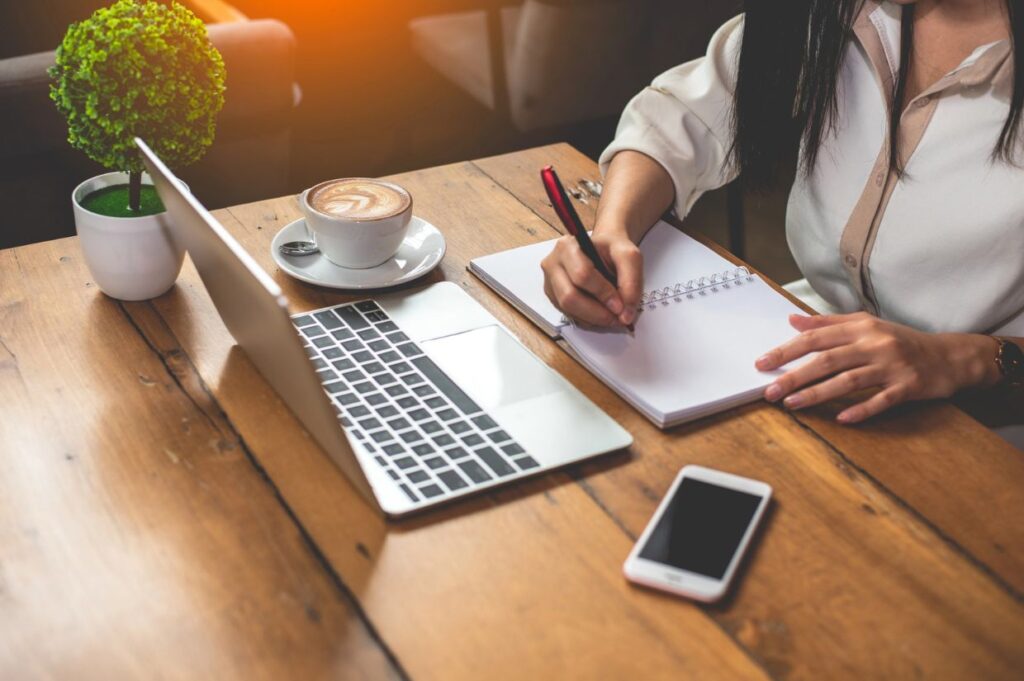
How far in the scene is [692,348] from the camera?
97 centimetres

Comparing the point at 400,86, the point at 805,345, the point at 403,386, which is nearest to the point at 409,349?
the point at 403,386

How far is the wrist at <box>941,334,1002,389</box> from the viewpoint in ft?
3.23

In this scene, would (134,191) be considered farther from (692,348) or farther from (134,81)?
(692,348)

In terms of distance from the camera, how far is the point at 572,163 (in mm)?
1392

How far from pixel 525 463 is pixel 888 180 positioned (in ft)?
2.09

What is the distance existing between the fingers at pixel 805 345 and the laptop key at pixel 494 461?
0.91ft

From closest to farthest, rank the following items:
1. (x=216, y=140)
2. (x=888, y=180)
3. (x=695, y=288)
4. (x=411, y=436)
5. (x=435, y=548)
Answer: (x=435, y=548), (x=411, y=436), (x=695, y=288), (x=888, y=180), (x=216, y=140)

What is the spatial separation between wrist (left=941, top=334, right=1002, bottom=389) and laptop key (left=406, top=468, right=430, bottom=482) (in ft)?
1.72

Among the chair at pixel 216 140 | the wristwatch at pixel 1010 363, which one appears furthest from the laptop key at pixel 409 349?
the chair at pixel 216 140

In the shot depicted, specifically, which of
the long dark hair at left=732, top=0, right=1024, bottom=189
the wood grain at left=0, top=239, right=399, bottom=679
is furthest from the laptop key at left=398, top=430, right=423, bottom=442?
the long dark hair at left=732, top=0, right=1024, bottom=189

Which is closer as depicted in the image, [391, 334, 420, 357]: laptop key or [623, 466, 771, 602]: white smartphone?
[623, 466, 771, 602]: white smartphone

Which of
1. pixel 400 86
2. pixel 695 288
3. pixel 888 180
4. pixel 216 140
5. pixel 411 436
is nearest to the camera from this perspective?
pixel 411 436

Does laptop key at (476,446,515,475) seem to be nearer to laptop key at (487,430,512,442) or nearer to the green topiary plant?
laptop key at (487,430,512,442)

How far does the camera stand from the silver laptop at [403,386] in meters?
0.77
